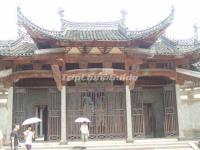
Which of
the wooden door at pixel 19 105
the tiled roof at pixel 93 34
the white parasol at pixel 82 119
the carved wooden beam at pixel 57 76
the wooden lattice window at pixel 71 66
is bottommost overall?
the white parasol at pixel 82 119

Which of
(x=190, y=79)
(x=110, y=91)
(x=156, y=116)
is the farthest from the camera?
(x=156, y=116)

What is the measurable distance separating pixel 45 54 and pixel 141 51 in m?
4.70

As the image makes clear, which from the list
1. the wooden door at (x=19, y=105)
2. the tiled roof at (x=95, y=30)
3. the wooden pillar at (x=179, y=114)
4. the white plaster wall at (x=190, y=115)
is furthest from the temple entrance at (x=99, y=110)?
the white plaster wall at (x=190, y=115)

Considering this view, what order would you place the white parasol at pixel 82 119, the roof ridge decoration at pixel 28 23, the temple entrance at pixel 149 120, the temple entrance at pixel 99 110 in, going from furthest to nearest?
the temple entrance at pixel 149 120, the temple entrance at pixel 99 110, the roof ridge decoration at pixel 28 23, the white parasol at pixel 82 119

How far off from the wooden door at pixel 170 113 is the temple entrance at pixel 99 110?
8.16 ft

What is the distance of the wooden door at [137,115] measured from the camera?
18.3 m

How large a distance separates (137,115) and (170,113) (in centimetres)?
182

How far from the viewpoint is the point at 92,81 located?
1852 cm

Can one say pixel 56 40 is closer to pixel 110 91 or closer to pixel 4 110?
pixel 110 91

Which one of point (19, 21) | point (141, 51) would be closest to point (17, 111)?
point (19, 21)

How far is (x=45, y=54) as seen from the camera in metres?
17.5

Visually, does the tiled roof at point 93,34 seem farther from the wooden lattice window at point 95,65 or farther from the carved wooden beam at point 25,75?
the carved wooden beam at point 25,75

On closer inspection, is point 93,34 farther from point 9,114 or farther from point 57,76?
point 9,114

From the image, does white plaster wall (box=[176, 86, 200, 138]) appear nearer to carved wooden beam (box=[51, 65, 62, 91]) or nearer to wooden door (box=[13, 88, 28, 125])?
carved wooden beam (box=[51, 65, 62, 91])
